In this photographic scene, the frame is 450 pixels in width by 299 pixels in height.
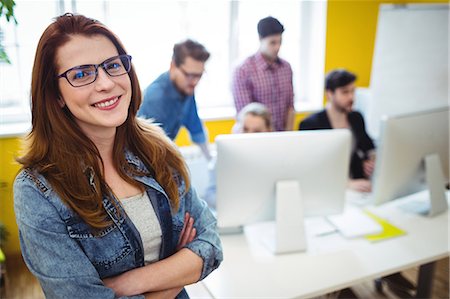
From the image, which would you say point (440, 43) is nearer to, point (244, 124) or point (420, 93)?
point (420, 93)

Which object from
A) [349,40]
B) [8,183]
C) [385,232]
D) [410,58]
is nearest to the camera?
[8,183]

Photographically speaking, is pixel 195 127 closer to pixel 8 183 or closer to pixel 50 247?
pixel 8 183

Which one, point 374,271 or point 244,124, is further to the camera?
point 244,124

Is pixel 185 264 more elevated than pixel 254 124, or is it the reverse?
pixel 254 124

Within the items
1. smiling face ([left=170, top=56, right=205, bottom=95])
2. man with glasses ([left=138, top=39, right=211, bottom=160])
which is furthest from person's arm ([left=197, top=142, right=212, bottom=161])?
smiling face ([left=170, top=56, right=205, bottom=95])

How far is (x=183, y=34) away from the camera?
4.77 ft

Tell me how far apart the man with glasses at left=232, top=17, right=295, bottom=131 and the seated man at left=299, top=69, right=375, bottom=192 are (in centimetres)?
34

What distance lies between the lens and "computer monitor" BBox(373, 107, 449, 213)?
165cm

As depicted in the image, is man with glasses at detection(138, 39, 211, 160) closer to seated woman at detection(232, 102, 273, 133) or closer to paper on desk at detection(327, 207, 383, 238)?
seated woman at detection(232, 102, 273, 133)

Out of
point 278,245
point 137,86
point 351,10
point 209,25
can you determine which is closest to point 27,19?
point 137,86

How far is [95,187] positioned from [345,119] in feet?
5.75

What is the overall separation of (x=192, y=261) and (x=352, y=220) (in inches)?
36.0

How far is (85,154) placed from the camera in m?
0.93

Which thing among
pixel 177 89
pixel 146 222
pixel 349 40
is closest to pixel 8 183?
pixel 146 222
